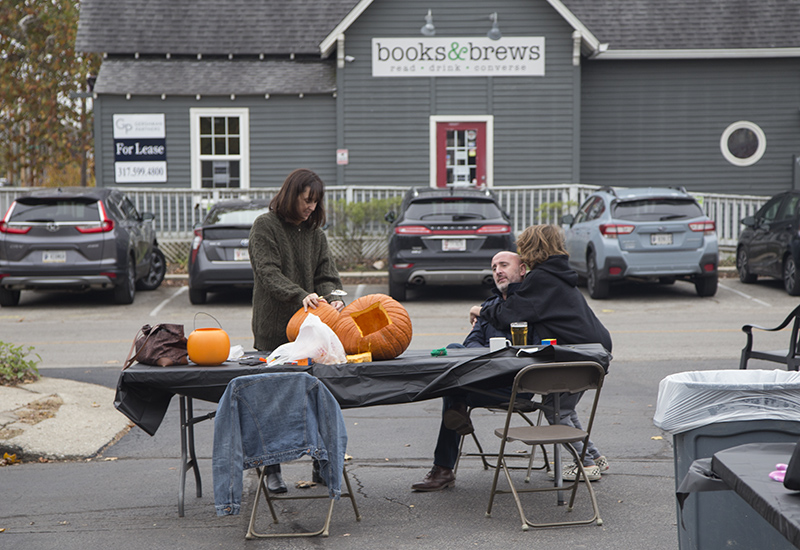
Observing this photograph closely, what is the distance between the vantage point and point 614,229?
1400 centimetres

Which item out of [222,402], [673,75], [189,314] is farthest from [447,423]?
[673,75]

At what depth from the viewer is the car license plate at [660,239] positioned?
1388 centimetres

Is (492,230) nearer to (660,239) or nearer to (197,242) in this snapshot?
(660,239)

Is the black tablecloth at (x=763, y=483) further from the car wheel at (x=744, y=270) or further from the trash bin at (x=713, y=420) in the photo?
the car wheel at (x=744, y=270)

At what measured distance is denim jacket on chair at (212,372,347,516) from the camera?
14.2 ft

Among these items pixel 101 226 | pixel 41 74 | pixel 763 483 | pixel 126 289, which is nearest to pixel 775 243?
pixel 126 289

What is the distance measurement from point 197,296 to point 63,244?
2.12 m

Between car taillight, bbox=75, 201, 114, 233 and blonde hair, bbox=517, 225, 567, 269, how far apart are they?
995cm

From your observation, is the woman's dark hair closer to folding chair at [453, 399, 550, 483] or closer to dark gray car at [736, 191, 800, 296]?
folding chair at [453, 399, 550, 483]

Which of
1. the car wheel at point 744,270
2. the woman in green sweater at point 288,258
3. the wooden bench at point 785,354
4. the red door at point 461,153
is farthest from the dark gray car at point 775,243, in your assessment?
the woman in green sweater at point 288,258

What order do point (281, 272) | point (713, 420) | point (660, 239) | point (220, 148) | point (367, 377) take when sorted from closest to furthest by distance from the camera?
point (713, 420), point (367, 377), point (281, 272), point (660, 239), point (220, 148)

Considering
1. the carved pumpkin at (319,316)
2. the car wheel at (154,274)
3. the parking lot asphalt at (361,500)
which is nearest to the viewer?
the parking lot asphalt at (361,500)

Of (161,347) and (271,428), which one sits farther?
(161,347)

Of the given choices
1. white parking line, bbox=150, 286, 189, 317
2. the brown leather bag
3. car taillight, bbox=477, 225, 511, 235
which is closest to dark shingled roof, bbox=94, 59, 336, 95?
white parking line, bbox=150, 286, 189, 317
